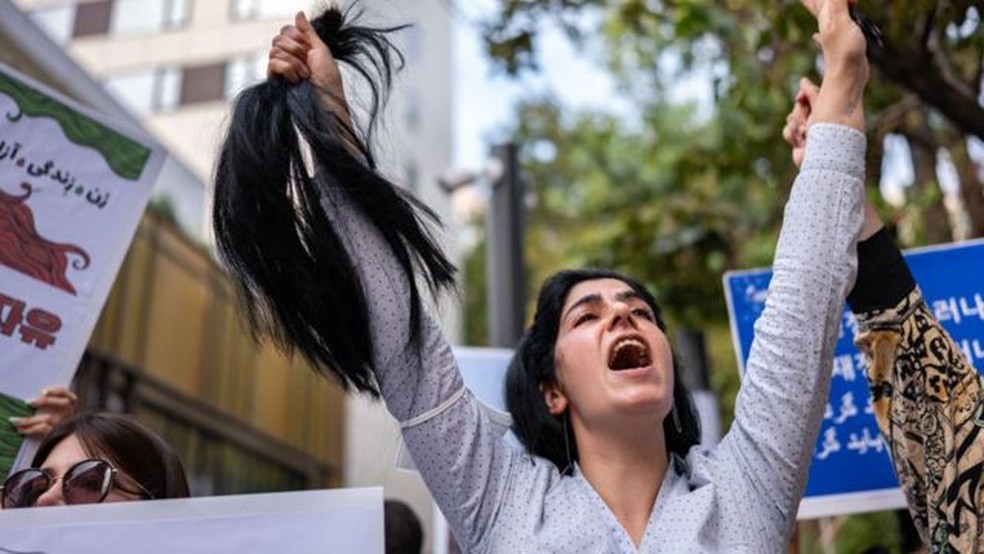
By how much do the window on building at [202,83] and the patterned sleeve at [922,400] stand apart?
569 inches

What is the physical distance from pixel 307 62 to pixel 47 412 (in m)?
1.19

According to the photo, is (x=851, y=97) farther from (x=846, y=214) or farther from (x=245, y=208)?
(x=245, y=208)

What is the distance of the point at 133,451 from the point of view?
89.4 inches

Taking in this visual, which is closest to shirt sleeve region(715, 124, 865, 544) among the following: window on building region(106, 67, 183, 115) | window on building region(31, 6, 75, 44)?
window on building region(106, 67, 183, 115)

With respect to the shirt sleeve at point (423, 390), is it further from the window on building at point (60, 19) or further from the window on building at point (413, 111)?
the window on building at point (60, 19)

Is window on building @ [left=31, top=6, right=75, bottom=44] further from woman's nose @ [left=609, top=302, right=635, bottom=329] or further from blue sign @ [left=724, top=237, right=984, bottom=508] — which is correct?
woman's nose @ [left=609, top=302, right=635, bottom=329]

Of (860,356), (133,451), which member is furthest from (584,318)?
(860,356)

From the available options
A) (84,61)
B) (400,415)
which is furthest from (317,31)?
(84,61)

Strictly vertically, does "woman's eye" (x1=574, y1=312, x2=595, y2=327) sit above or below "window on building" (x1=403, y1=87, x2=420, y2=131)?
below

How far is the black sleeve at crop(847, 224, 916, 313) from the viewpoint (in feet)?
7.02

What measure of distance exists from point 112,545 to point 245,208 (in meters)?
0.55

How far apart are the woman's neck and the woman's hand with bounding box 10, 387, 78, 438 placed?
127 cm

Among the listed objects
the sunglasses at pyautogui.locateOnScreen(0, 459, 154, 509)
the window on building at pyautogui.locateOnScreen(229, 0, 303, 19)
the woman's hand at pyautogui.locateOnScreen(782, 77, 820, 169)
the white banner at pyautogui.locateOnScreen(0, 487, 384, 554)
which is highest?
the window on building at pyautogui.locateOnScreen(229, 0, 303, 19)

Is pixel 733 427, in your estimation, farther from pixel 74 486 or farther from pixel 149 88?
pixel 149 88
